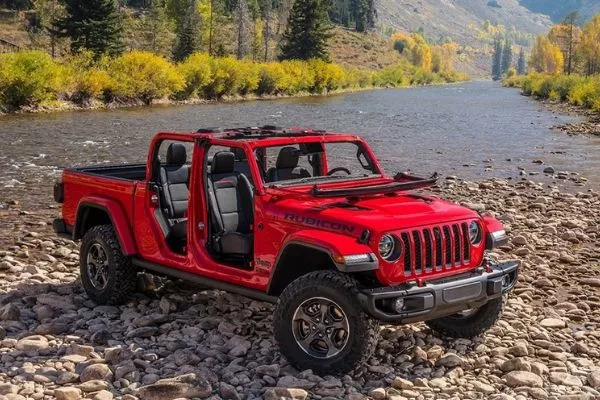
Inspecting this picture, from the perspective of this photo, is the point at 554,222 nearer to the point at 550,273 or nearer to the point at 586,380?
the point at 550,273

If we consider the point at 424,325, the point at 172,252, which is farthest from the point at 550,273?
the point at 172,252

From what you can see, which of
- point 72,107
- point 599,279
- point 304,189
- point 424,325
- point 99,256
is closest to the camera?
point 304,189

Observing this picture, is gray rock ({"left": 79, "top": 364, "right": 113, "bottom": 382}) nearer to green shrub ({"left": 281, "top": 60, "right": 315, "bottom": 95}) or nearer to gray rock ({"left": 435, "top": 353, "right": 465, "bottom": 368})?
gray rock ({"left": 435, "top": 353, "right": 465, "bottom": 368})

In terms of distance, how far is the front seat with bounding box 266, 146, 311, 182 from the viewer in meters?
8.09

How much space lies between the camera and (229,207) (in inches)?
327

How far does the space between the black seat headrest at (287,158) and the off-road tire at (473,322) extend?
226cm

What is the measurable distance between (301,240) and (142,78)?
52571mm

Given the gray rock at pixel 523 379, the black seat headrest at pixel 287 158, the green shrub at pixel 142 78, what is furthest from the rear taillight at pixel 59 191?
the green shrub at pixel 142 78

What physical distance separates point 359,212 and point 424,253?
2.29 feet

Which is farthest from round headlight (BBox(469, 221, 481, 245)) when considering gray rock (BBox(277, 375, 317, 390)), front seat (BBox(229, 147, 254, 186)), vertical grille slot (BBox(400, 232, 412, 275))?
front seat (BBox(229, 147, 254, 186))

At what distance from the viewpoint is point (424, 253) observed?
6.66 m

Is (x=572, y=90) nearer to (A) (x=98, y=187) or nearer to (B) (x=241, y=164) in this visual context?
(B) (x=241, y=164)

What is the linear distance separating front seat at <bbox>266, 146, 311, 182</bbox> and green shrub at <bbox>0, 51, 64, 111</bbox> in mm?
39735

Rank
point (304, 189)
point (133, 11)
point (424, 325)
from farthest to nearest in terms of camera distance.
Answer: point (133, 11) → point (424, 325) → point (304, 189)
